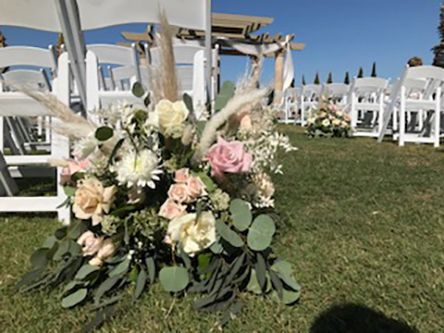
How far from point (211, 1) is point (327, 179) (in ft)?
5.47

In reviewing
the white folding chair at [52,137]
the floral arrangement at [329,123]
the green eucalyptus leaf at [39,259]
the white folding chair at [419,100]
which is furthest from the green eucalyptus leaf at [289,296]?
the floral arrangement at [329,123]

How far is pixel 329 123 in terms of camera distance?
7348 mm

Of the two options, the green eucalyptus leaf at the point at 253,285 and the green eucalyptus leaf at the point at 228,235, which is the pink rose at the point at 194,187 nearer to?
the green eucalyptus leaf at the point at 228,235

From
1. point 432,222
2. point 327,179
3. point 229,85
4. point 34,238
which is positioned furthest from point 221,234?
point 327,179

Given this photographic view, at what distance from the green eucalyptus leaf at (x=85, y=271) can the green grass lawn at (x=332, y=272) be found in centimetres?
9

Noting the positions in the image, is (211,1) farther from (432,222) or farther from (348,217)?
(432,222)

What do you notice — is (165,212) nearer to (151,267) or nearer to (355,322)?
(151,267)

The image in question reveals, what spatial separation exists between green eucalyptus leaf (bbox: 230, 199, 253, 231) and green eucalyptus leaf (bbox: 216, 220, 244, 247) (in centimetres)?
3

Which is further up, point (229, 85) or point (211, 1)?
point (211, 1)

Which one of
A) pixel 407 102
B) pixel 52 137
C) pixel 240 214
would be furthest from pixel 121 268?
pixel 407 102

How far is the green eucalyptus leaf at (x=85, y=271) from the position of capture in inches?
53.1

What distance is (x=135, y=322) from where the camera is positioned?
1.21 m

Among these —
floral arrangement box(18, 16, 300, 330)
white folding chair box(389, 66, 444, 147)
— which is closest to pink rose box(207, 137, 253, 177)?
floral arrangement box(18, 16, 300, 330)

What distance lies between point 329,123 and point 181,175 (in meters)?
6.29
